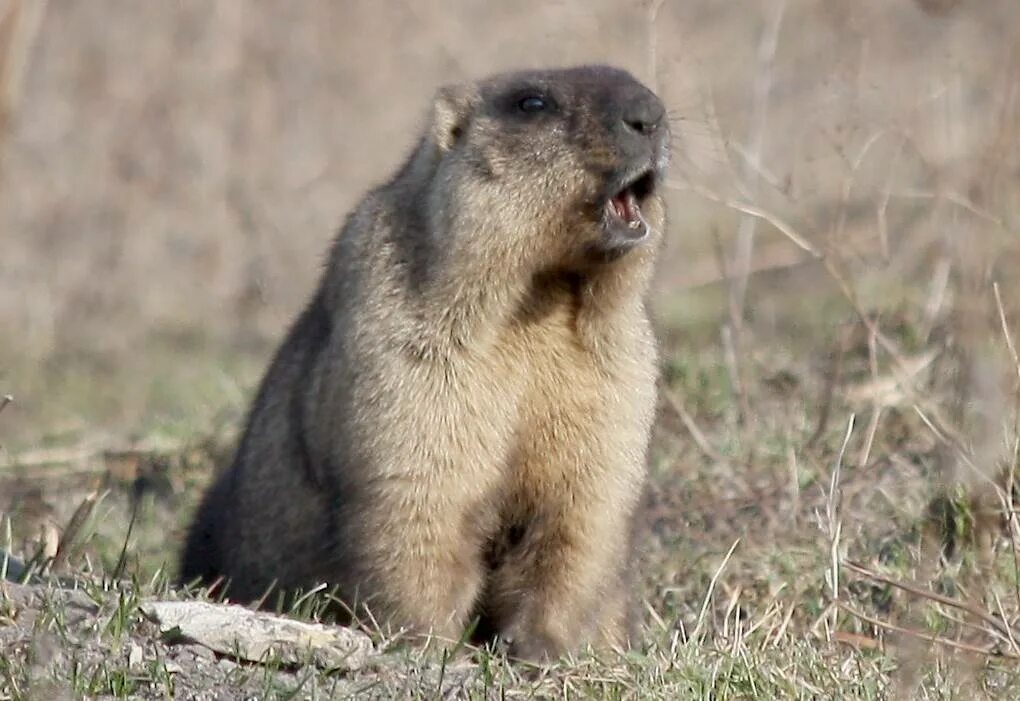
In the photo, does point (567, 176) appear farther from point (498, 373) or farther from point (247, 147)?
point (247, 147)

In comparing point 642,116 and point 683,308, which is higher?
point 642,116

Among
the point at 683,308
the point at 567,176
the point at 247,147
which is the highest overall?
the point at 567,176

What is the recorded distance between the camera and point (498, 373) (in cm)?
539

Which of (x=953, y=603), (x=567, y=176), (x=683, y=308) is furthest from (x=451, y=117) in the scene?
(x=683, y=308)

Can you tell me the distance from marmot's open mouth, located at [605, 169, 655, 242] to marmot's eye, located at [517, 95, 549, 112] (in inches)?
14.0

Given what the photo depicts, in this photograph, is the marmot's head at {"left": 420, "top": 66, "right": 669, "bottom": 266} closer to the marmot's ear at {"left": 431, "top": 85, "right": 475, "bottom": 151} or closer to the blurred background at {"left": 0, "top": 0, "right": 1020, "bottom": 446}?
the marmot's ear at {"left": 431, "top": 85, "right": 475, "bottom": 151}

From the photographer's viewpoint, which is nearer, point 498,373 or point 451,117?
point 498,373

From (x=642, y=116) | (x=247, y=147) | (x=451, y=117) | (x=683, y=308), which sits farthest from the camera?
(x=247, y=147)

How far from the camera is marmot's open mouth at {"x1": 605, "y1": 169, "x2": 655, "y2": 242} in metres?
5.30

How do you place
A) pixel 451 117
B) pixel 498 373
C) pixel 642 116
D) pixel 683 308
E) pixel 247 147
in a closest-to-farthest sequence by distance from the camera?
pixel 642 116, pixel 498 373, pixel 451 117, pixel 683 308, pixel 247 147

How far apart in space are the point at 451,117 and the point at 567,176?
52 cm

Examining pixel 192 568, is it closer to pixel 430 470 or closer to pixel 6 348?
pixel 430 470

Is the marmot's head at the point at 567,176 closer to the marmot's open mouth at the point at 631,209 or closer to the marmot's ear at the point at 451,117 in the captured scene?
the marmot's open mouth at the point at 631,209

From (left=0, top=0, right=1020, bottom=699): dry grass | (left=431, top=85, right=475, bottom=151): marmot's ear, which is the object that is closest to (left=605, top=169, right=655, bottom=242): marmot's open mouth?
(left=431, top=85, right=475, bottom=151): marmot's ear
